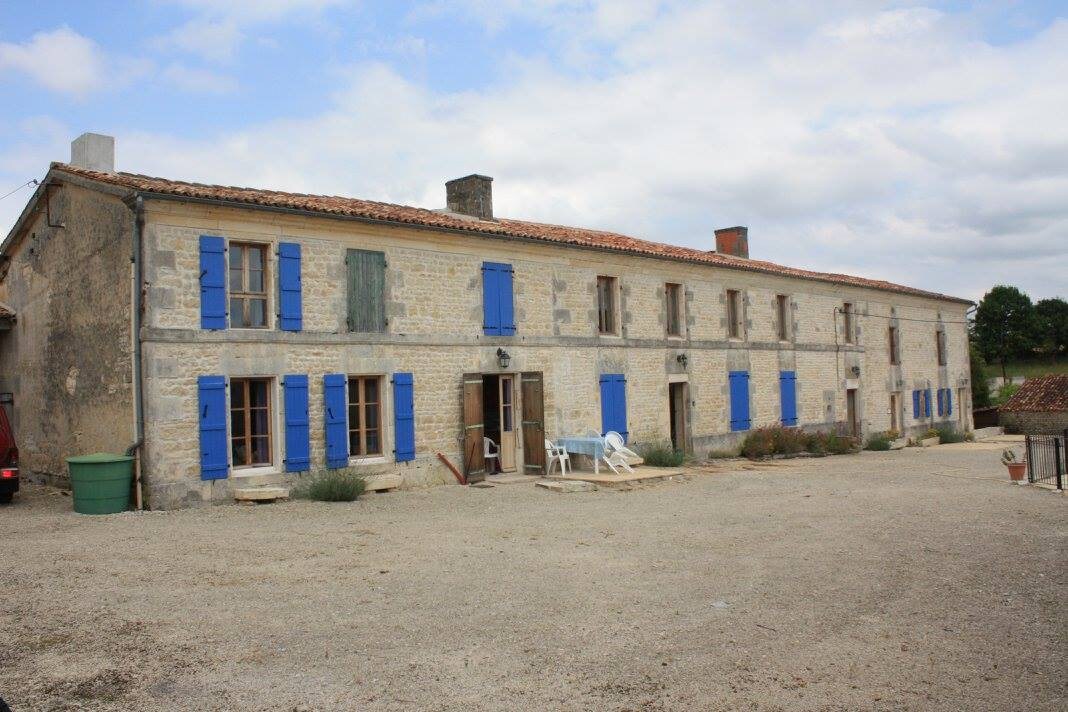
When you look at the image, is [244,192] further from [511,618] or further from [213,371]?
[511,618]

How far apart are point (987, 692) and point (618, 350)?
40.7 ft

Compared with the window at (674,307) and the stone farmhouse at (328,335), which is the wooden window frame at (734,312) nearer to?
the stone farmhouse at (328,335)

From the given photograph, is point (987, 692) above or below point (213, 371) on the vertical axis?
below

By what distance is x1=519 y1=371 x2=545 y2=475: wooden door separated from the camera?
1441cm

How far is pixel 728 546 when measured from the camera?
7.97m

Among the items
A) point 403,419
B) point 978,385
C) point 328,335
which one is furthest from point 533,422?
point 978,385

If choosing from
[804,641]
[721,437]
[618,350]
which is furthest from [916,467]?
[804,641]

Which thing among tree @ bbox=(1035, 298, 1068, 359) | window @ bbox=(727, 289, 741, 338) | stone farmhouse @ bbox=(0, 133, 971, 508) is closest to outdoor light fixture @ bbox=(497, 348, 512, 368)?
stone farmhouse @ bbox=(0, 133, 971, 508)

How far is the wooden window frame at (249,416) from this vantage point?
36.8 ft

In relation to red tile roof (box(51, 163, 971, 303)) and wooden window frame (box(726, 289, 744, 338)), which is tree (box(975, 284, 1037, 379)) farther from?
red tile roof (box(51, 163, 971, 303))

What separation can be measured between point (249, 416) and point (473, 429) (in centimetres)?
374

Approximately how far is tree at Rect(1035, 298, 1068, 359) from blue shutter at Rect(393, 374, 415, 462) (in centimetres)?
5829

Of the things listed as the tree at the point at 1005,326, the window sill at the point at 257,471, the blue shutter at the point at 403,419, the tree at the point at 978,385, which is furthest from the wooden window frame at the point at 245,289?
the tree at the point at 1005,326

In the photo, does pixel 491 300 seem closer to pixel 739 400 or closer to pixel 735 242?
pixel 739 400
